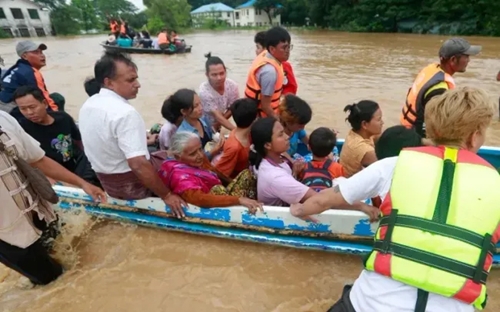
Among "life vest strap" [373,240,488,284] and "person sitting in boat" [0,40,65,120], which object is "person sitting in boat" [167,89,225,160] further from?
"life vest strap" [373,240,488,284]

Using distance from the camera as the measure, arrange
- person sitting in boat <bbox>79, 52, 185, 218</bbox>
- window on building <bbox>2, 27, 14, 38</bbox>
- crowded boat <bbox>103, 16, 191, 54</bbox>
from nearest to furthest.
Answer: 1. person sitting in boat <bbox>79, 52, 185, 218</bbox>
2. crowded boat <bbox>103, 16, 191, 54</bbox>
3. window on building <bbox>2, 27, 14, 38</bbox>

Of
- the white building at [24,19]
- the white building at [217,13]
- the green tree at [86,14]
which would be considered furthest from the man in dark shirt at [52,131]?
the white building at [217,13]

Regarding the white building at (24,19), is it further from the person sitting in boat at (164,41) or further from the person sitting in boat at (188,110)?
the person sitting in boat at (188,110)

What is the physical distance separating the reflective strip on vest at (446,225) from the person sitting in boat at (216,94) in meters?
2.59

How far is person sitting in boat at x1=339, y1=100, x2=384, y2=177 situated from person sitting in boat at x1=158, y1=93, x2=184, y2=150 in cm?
144

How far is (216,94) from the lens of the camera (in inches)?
148

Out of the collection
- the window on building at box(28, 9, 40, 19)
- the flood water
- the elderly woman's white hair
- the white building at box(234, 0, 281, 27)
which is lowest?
the white building at box(234, 0, 281, 27)

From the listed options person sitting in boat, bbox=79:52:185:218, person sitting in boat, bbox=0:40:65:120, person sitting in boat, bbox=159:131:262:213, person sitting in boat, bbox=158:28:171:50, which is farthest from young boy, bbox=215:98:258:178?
person sitting in boat, bbox=158:28:171:50

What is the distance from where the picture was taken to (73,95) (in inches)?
368

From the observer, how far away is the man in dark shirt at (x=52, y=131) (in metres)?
2.95

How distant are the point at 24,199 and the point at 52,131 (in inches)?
46.1

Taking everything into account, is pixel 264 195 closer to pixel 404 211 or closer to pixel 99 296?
pixel 99 296

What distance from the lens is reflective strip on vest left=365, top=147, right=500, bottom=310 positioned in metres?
1.13

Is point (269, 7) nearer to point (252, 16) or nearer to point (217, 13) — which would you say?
point (252, 16)
